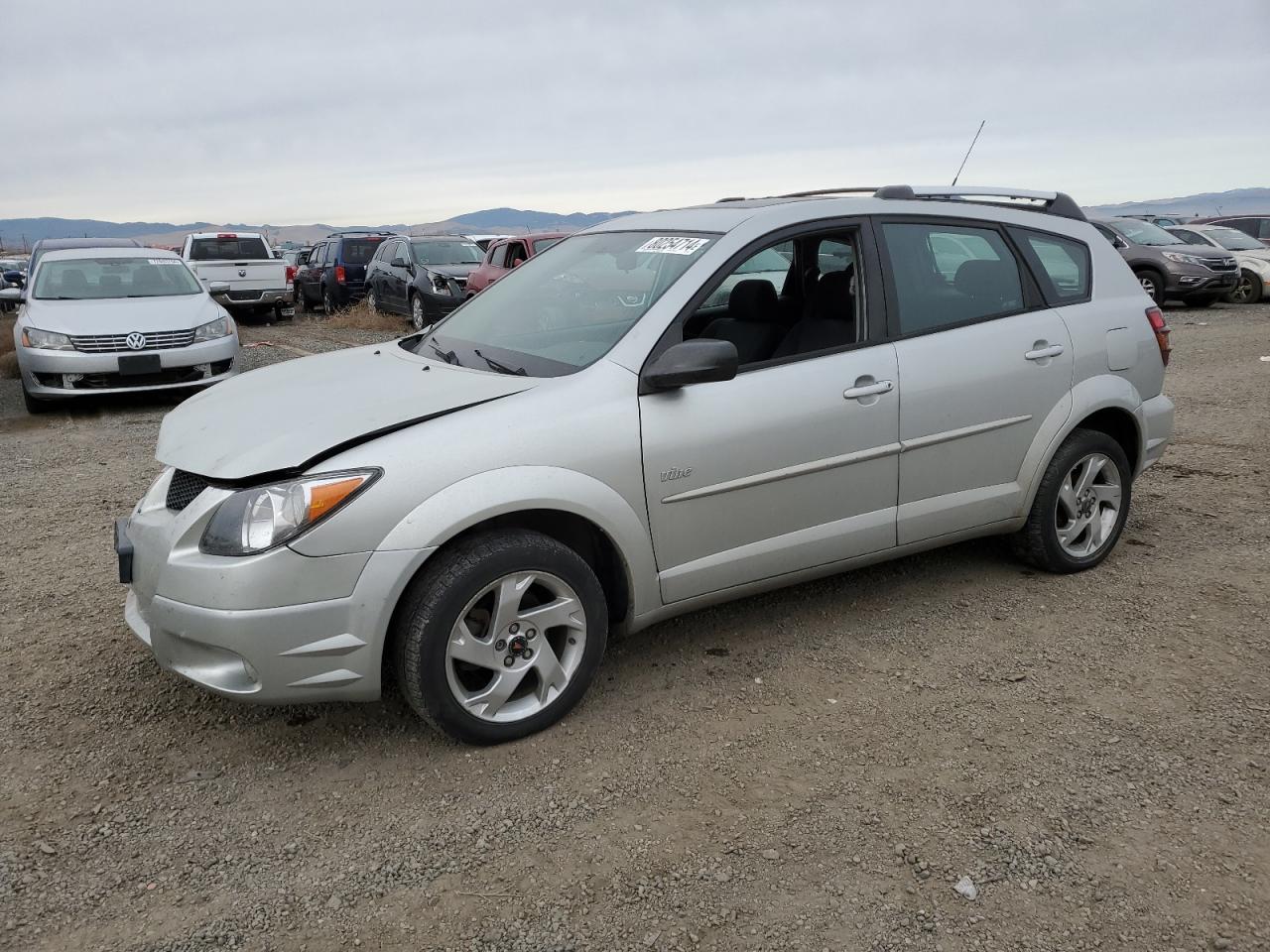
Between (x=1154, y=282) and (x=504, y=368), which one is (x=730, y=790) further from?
(x=1154, y=282)

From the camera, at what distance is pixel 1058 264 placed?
4.50 m

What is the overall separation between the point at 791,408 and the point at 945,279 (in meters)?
1.07

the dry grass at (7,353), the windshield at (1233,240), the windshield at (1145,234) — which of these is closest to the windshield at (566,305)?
the dry grass at (7,353)

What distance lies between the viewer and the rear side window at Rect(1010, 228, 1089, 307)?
14.5 ft

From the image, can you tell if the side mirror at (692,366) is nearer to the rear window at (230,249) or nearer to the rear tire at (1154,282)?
the rear tire at (1154,282)

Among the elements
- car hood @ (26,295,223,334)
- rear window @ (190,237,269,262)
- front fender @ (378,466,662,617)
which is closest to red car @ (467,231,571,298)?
car hood @ (26,295,223,334)

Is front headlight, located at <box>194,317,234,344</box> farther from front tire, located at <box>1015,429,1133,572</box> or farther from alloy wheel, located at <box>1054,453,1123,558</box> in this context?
alloy wheel, located at <box>1054,453,1123,558</box>

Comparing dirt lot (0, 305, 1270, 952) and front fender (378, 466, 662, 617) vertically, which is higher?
front fender (378, 466, 662, 617)

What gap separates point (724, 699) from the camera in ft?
11.7

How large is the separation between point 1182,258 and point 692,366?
16714 mm

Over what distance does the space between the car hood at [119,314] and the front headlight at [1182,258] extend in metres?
14.9

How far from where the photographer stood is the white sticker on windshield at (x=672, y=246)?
3.75 meters

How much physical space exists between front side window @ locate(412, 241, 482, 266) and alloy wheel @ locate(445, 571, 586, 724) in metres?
13.8

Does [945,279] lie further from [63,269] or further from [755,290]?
[63,269]
